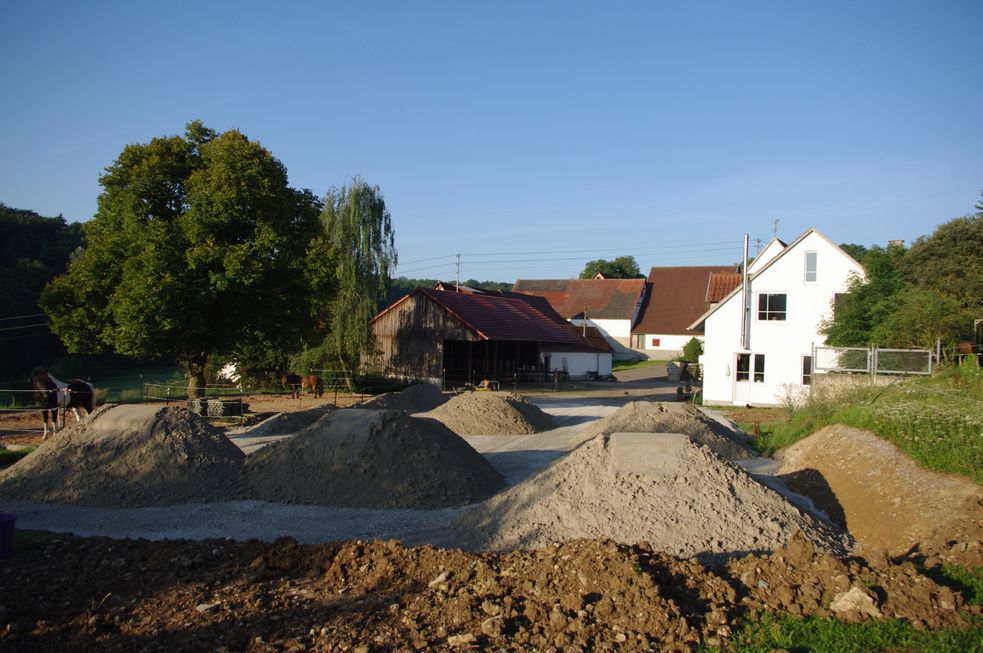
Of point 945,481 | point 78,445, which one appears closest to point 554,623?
point 945,481

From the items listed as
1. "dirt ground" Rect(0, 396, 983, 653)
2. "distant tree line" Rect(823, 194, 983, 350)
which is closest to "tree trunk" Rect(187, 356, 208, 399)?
"dirt ground" Rect(0, 396, 983, 653)

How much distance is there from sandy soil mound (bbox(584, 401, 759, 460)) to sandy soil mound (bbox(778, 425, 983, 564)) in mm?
3319

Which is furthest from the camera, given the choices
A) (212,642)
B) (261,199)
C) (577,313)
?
(577,313)

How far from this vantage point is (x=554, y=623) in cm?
586

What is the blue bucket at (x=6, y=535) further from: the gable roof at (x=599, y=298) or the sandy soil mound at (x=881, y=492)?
the gable roof at (x=599, y=298)

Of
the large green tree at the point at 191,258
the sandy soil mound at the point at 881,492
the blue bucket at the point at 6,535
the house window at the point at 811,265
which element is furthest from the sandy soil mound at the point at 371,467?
the house window at the point at 811,265

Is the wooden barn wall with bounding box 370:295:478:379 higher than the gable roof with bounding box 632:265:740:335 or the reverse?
the reverse

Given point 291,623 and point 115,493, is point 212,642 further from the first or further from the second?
point 115,493

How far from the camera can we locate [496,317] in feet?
138

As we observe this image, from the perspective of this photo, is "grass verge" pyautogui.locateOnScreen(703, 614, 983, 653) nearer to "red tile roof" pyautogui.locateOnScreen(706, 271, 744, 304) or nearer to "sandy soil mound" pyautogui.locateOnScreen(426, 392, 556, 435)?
"sandy soil mound" pyautogui.locateOnScreen(426, 392, 556, 435)

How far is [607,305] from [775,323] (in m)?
32.6

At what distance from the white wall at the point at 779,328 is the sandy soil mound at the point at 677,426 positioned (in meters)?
12.8

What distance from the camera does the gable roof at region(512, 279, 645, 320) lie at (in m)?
63.2

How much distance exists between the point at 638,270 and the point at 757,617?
3695 inches
